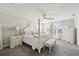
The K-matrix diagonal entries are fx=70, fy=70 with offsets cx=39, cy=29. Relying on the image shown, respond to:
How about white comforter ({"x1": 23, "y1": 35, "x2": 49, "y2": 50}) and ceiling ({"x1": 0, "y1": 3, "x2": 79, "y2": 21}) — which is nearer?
ceiling ({"x1": 0, "y1": 3, "x2": 79, "y2": 21})

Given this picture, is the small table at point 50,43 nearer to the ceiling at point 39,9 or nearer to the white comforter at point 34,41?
the white comforter at point 34,41

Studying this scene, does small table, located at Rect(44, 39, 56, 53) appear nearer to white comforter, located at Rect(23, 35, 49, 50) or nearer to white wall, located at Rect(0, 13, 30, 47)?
white comforter, located at Rect(23, 35, 49, 50)

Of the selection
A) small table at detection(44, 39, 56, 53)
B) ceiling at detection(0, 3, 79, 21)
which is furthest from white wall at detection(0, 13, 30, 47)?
small table at detection(44, 39, 56, 53)

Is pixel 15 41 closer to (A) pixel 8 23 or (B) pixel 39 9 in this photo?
(A) pixel 8 23

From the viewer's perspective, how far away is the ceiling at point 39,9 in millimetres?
1490

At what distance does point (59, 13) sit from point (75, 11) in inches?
13.0

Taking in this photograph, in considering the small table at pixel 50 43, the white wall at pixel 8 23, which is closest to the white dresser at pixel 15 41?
the white wall at pixel 8 23

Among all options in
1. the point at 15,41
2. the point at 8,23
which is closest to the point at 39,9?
the point at 8,23

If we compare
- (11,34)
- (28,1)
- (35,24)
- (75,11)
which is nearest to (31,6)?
(28,1)

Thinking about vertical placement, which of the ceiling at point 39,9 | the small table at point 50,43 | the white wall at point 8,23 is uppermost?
the ceiling at point 39,9

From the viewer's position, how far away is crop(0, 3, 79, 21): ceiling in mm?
1490

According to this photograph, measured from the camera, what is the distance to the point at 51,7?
1.52 m

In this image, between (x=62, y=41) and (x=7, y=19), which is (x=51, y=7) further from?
(x=7, y=19)

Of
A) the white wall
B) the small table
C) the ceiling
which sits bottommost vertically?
the small table
